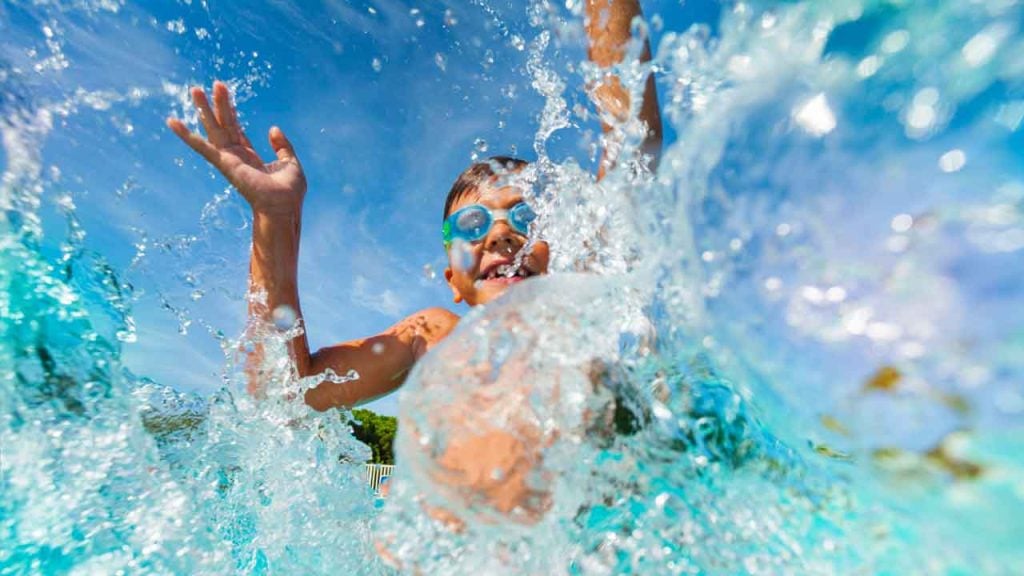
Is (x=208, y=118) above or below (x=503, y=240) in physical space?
above

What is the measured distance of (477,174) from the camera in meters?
3.38

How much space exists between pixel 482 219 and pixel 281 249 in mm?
922

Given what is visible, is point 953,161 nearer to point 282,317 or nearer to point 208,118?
point 282,317

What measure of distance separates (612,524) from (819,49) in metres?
1.29

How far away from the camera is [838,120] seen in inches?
50.8

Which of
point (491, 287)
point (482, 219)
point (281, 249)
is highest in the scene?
point (281, 249)

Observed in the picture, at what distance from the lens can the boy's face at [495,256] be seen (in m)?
2.92

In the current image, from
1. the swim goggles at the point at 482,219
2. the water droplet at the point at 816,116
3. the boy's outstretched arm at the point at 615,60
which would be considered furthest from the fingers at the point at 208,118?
the water droplet at the point at 816,116

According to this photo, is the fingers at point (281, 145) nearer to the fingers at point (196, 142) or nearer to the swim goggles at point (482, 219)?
the fingers at point (196, 142)

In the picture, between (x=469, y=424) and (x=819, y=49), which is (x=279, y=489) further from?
(x=819, y=49)

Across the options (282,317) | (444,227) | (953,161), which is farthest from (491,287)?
(953,161)

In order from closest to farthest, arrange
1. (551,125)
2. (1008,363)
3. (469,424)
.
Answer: (1008,363)
(469,424)
(551,125)

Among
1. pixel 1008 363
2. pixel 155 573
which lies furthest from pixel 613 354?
pixel 155 573

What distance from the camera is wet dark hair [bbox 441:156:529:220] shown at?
331cm
